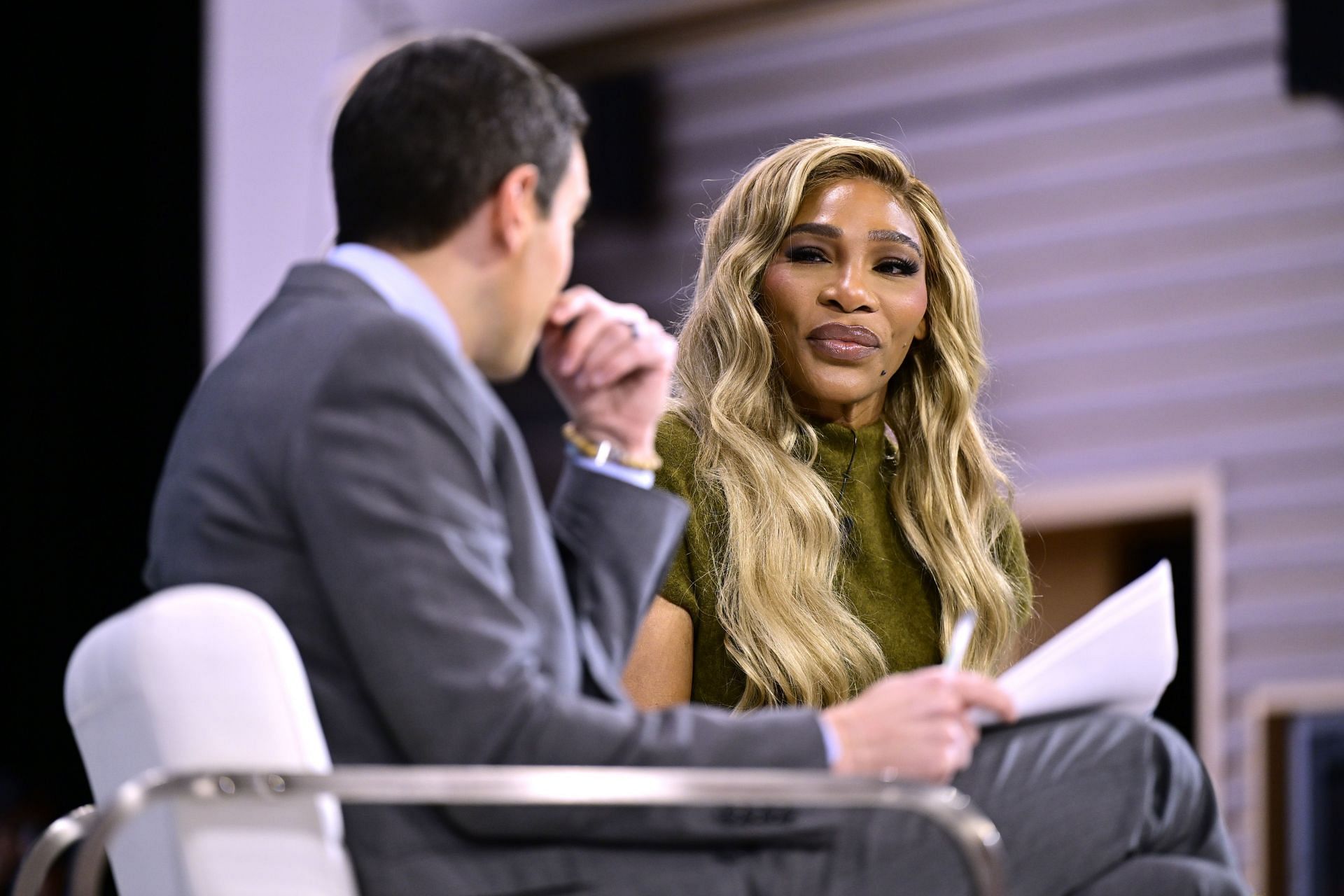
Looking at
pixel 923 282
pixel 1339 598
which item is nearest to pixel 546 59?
pixel 1339 598

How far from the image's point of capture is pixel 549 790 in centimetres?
128

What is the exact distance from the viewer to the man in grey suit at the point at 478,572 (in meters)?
1.38

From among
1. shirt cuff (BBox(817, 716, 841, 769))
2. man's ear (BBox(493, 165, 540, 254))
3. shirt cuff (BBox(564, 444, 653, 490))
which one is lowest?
shirt cuff (BBox(817, 716, 841, 769))

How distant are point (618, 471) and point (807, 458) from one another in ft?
2.69

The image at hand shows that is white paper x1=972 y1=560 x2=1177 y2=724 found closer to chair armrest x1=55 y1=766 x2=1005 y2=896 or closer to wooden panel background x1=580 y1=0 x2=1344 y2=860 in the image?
chair armrest x1=55 y1=766 x2=1005 y2=896

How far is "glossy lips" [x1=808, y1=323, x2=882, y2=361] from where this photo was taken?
2.48 meters

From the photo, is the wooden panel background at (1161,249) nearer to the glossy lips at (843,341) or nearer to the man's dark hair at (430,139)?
the glossy lips at (843,341)

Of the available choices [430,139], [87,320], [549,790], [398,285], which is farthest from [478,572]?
[87,320]

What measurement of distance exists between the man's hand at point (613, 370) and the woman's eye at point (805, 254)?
788 mm

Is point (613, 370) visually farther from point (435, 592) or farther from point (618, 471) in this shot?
point (435, 592)

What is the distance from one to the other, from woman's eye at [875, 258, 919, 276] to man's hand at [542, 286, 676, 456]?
0.84 m

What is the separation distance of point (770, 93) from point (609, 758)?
469 cm

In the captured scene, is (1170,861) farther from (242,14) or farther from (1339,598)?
(242,14)

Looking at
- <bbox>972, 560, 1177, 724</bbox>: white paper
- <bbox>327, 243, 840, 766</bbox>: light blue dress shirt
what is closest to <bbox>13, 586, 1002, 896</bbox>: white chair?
<bbox>972, 560, 1177, 724</bbox>: white paper
